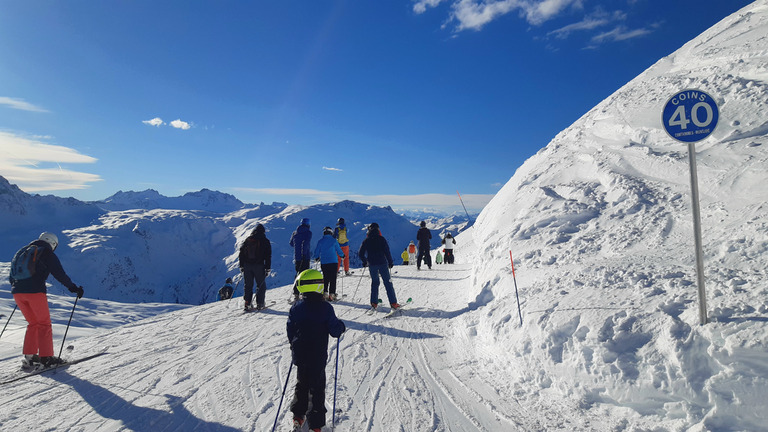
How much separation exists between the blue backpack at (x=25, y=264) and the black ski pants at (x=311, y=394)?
542 cm

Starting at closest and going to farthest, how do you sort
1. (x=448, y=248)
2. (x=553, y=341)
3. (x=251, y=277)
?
1. (x=553, y=341)
2. (x=251, y=277)
3. (x=448, y=248)

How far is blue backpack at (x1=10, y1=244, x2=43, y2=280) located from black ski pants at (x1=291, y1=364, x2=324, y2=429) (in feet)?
17.8

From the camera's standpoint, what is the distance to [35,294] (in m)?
5.67

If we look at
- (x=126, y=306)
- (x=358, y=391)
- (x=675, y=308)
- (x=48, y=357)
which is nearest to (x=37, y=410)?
(x=48, y=357)

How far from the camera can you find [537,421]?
4.01 m

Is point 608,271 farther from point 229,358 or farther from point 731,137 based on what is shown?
point 229,358

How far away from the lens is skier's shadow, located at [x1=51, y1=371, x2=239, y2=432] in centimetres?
399

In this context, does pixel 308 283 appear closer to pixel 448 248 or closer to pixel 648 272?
pixel 648 272

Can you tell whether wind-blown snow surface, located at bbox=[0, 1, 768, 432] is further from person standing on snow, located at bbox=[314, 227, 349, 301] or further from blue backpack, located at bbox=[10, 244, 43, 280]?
blue backpack, located at bbox=[10, 244, 43, 280]

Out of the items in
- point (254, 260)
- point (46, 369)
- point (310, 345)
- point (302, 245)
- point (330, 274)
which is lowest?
point (46, 369)

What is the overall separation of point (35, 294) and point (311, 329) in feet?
→ 18.1

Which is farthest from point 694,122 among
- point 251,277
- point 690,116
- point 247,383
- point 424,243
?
point 424,243

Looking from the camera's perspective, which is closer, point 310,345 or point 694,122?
point 310,345

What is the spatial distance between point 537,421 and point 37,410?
6.50 meters
